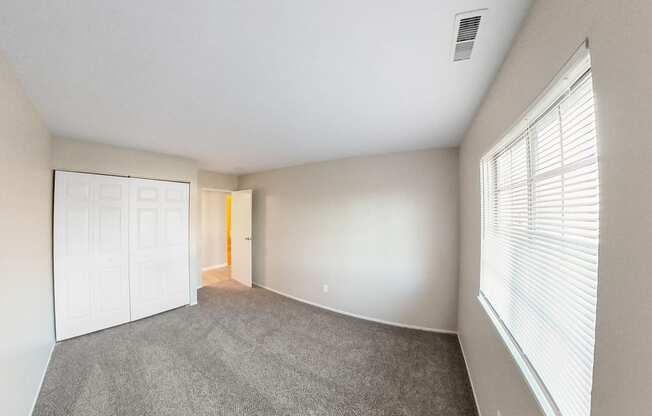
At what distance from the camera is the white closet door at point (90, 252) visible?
8.57ft

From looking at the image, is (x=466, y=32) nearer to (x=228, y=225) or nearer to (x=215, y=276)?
(x=215, y=276)

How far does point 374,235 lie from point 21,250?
3.46 metres

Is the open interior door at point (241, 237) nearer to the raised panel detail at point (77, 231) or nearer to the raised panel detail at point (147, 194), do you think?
the raised panel detail at point (147, 194)

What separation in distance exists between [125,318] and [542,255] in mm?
4421

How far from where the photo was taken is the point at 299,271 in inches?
158

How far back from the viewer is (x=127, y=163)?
10.1ft

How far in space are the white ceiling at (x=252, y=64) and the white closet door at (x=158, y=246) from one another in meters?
1.11

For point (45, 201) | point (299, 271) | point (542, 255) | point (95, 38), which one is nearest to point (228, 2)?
point (95, 38)

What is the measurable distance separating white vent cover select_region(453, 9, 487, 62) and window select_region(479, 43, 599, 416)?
0.47m

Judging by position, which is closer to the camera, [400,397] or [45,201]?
[400,397]

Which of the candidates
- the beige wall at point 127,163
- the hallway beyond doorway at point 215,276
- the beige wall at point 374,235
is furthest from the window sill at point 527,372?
the hallway beyond doorway at point 215,276

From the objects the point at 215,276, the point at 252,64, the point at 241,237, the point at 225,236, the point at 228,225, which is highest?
the point at 252,64

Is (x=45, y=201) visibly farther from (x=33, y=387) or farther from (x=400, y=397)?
(x=400, y=397)

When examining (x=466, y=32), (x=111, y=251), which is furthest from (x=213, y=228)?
(x=466, y=32)
